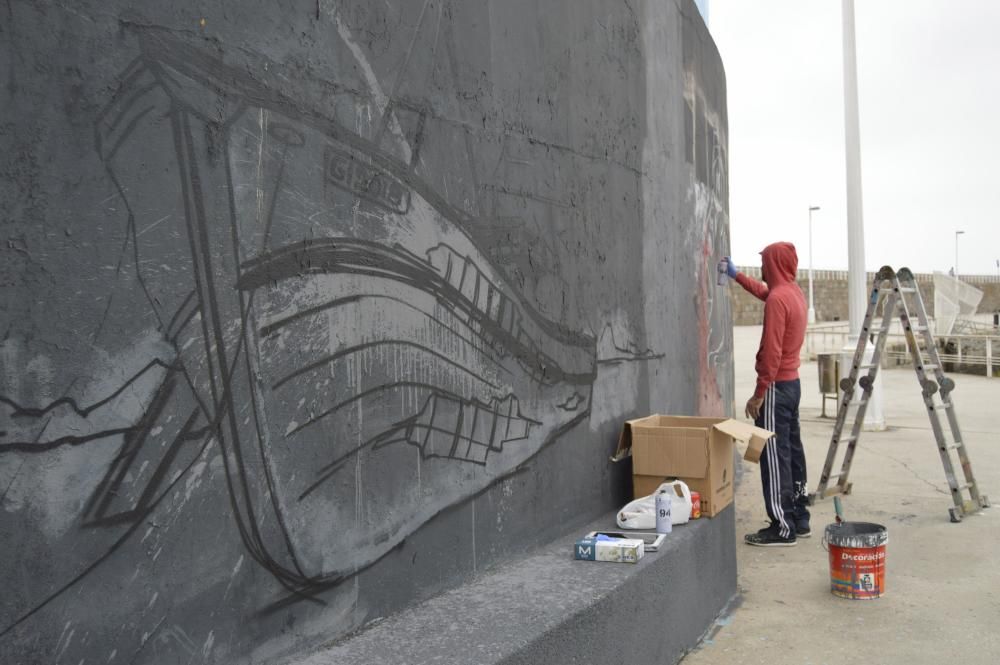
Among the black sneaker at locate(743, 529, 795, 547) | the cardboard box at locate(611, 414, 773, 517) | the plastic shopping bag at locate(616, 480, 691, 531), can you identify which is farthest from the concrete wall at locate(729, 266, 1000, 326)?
the plastic shopping bag at locate(616, 480, 691, 531)

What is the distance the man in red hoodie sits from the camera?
557cm

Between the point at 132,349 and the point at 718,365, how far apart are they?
Result: 610 centimetres

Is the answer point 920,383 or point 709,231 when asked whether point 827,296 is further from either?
point 920,383

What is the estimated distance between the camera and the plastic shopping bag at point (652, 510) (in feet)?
13.4

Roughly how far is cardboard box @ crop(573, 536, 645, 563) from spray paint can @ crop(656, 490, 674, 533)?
383mm

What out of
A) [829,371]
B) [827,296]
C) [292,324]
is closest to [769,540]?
[292,324]

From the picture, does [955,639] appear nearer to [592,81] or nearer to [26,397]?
[592,81]

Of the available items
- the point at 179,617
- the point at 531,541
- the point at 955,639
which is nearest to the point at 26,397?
the point at 179,617

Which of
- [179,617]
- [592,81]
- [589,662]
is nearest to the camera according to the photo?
[179,617]

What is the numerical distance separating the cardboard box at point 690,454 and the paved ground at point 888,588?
65 cm

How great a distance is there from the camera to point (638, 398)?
16.1 feet

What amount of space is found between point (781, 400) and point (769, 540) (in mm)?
929

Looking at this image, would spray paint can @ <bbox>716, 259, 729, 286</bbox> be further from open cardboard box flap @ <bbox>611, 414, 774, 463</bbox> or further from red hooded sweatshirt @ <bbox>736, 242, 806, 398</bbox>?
open cardboard box flap @ <bbox>611, 414, 774, 463</bbox>

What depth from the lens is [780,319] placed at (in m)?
5.60
